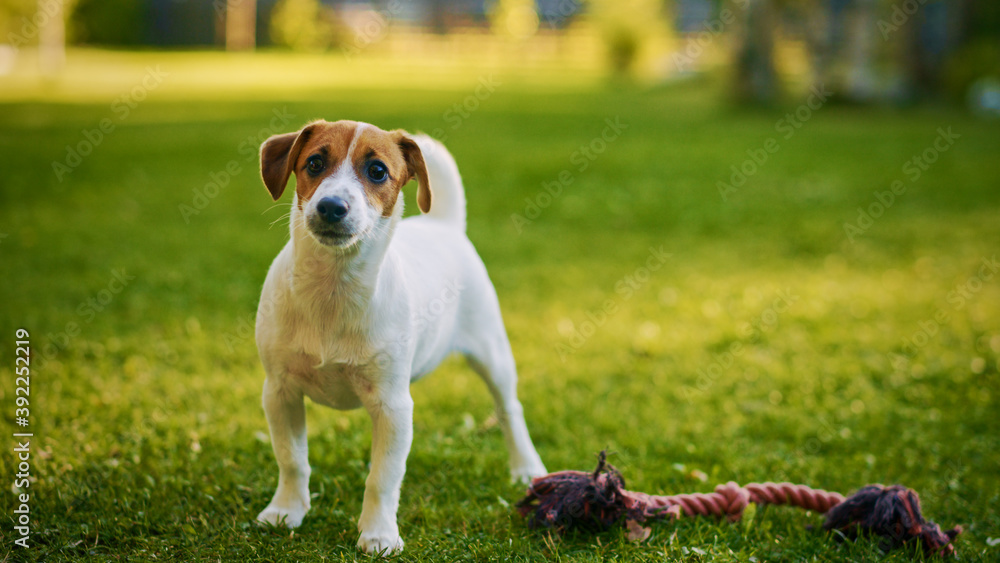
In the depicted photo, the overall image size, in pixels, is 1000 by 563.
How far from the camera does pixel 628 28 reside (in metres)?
40.6

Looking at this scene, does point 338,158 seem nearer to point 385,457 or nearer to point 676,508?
point 385,457

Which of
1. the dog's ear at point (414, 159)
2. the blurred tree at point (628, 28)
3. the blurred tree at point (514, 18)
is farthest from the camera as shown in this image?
the blurred tree at point (514, 18)

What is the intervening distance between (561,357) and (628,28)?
37.1 meters

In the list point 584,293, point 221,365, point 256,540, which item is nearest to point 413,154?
point 256,540

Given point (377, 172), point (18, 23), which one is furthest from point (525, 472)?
point (18, 23)

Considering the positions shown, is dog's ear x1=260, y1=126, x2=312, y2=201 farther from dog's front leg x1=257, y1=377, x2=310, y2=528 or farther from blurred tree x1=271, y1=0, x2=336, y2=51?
blurred tree x1=271, y1=0, x2=336, y2=51

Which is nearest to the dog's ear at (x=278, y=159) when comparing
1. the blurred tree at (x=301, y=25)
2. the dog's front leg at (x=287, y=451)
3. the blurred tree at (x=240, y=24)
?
the dog's front leg at (x=287, y=451)

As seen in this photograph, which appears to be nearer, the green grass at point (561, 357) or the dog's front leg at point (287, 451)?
the dog's front leg at point (287, 451)

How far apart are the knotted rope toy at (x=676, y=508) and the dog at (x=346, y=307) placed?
66 cm

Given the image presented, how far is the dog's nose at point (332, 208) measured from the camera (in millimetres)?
2797

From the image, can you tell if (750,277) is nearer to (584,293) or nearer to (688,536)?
(584,293)

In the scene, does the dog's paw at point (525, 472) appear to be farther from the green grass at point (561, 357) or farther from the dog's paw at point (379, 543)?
the dog's paw at point (379, 543)

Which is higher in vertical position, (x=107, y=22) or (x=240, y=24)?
(x=107, y=22)

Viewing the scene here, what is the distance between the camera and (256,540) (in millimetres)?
3248
